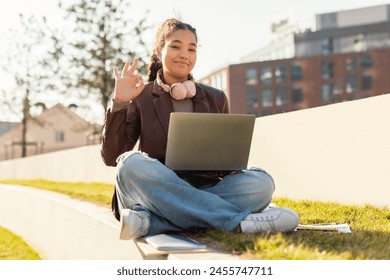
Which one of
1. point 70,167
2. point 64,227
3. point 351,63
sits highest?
point 351,63

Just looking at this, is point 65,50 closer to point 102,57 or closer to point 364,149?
point 102,57

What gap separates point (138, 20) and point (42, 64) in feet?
12.7

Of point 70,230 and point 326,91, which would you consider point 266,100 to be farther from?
point 70,230

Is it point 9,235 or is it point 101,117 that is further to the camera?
point 101,117

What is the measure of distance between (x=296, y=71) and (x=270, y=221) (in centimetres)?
4881

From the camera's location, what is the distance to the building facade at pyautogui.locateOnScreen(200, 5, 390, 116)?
1944 inches

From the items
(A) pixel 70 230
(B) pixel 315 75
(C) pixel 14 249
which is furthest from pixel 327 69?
(A) pixel 70 230

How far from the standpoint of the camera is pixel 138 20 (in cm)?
2048

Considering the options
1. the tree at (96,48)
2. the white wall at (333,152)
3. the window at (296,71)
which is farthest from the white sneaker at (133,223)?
the window at (296,71)

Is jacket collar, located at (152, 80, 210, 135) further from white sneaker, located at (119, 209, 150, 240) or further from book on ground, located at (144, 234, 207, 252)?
book on ground, located at (144, 234, 207, 252)

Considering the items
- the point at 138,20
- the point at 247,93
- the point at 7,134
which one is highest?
the point at 138,20

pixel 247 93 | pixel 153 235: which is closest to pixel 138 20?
pixel 153 235

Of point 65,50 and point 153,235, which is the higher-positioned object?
point 65,50

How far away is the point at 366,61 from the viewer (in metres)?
49.2
